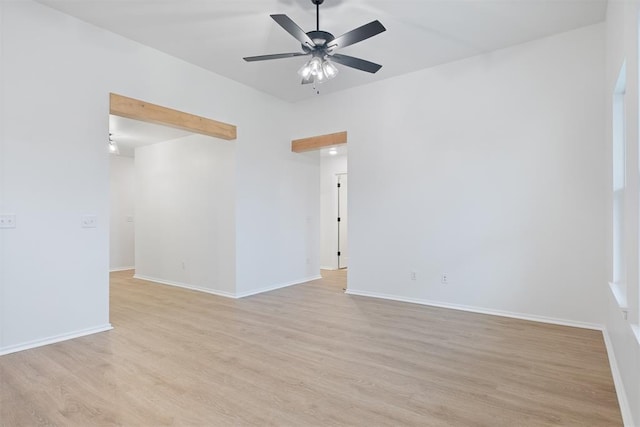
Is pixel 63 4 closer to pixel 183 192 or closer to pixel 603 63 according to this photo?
pixel 183 192

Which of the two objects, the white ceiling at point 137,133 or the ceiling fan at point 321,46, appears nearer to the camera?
the ceiling fan at point 321,46

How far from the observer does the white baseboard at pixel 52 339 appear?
9.79ft

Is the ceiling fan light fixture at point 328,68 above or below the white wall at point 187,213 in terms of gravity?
above

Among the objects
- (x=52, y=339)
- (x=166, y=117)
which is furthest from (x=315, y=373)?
(x=166, y=117)

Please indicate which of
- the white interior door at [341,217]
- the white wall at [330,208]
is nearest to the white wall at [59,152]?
the white wall at [330,208]

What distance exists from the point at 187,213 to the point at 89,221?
2.38 m

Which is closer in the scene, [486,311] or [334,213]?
[486,311]

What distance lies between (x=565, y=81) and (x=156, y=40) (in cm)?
462

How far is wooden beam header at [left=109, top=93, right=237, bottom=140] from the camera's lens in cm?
379

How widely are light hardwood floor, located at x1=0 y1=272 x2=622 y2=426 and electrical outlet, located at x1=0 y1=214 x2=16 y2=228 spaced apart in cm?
113

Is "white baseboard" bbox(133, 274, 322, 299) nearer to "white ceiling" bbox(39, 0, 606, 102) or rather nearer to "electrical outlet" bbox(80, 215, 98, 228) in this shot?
"electrical outlet" bbox(80, 215, 98, 228)

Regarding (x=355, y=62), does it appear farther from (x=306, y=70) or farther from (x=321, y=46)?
(x=306, y=70)

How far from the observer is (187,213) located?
233 inches

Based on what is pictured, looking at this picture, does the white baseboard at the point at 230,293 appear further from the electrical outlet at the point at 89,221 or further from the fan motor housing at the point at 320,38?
the fan motor housing at the point at 320,38
